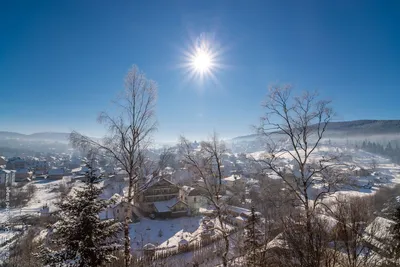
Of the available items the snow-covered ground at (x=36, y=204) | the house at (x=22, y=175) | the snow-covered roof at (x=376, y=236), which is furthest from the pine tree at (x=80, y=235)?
the house at (x=22, y=175)

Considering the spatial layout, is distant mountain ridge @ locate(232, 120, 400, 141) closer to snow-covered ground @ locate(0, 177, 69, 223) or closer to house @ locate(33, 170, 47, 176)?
snow-covered ground @ locate(0, 177, 69, 223)

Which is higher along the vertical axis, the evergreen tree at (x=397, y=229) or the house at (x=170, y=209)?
the evergreen tree at (x=397, y=229)

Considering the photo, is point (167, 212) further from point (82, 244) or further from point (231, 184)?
point (82, 244)

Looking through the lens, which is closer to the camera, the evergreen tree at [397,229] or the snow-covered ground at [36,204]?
the evergreen tree at [397,229]

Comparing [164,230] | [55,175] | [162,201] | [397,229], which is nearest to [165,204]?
[162,201]

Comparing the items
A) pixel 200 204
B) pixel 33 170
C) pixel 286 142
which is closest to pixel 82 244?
pixel 286 142

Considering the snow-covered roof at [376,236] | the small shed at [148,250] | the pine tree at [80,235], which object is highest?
the pine tree at [80,235]

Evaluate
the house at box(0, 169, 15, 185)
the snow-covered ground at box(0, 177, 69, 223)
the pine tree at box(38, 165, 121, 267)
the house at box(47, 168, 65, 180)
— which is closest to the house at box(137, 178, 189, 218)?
the snow-covered ground at box(0, 177, 69, 223)

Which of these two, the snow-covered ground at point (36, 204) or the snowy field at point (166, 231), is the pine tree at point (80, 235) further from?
the snow-covered ground at point (36, 204)
